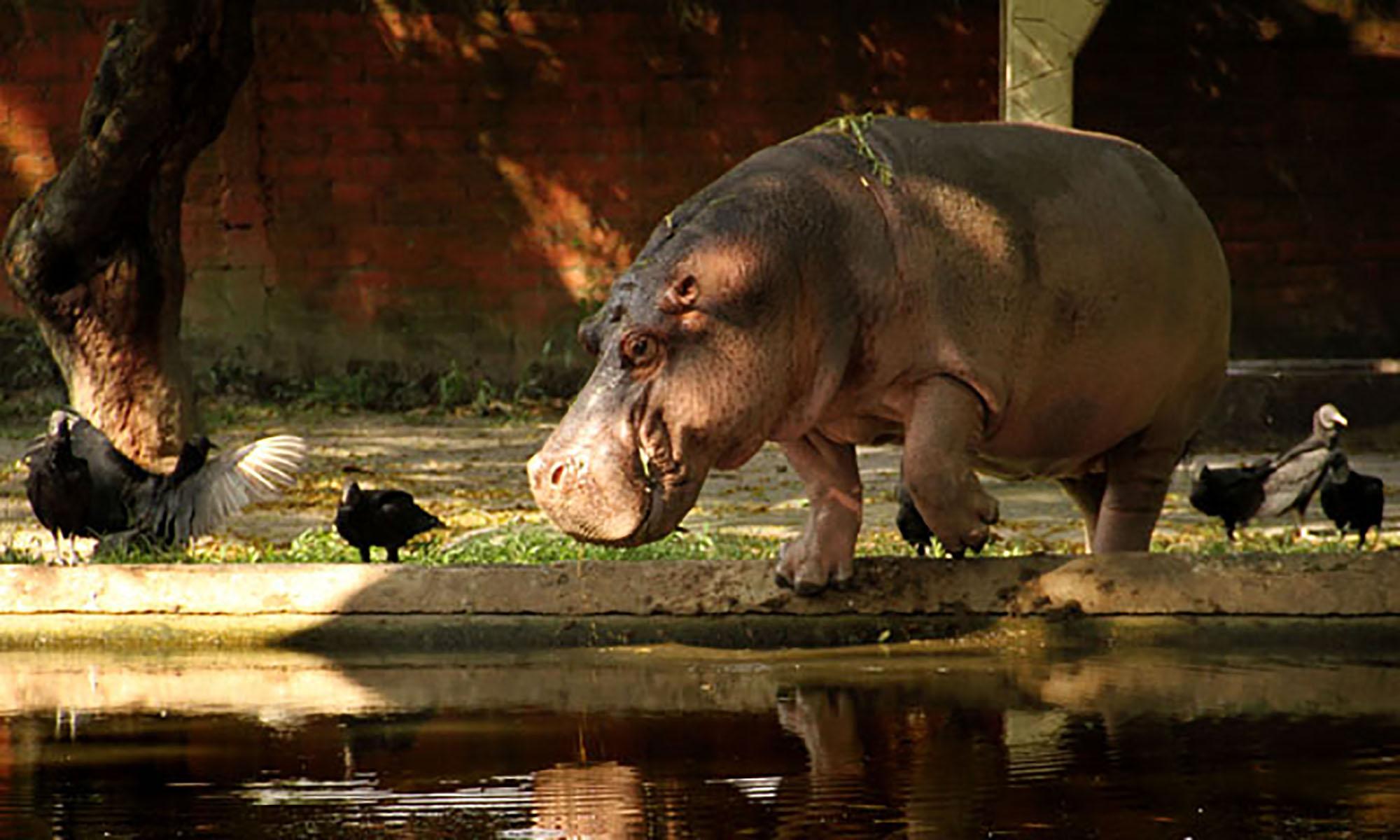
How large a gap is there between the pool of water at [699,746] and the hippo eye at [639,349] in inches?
31.5

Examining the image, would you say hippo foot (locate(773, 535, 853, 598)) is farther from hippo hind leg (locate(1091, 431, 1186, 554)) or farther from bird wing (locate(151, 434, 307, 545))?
bird wing (locate(151, 434, 307, 545))

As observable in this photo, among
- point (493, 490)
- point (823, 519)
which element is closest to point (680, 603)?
point (823, 519)

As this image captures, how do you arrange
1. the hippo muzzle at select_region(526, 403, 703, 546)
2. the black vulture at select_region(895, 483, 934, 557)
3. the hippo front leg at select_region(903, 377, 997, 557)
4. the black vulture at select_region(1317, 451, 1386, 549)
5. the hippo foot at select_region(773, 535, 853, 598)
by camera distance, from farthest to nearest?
1. the black vulture at select_region(1317, 451, 1386, 549)
2. the black vulture at select_region(895, 483, 934, 557)
3. the hippo foot at select_region(773, 535, 853, 598)
4. the hippo front leg at select_region(903, 377, 997, 557)
5. the hippo muzzle at select_region(526, 403, 703, 546)

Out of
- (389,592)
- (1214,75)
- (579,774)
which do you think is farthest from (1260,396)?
(579,774)

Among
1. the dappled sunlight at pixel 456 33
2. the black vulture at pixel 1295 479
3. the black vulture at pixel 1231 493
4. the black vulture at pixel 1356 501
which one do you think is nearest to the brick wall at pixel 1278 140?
the dappled sunlight at pixel 456 33

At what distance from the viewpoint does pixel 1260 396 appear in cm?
1245

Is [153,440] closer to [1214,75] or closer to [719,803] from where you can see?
[719,803]

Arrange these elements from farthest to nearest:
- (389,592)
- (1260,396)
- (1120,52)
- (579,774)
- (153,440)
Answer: (1120,52) → (1260,396) → (153,440) → (389,592) → (579,774)

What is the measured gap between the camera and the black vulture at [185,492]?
24.4ft

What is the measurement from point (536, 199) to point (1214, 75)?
15.6ft

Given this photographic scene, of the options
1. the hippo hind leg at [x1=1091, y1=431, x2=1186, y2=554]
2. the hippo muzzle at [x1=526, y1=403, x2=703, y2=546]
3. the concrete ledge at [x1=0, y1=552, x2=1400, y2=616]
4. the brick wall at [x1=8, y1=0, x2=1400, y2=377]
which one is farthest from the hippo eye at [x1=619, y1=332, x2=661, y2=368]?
the brick wall at [x1=8, y1=0, x2=1400, y2=377]

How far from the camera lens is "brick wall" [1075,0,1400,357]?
15.9m

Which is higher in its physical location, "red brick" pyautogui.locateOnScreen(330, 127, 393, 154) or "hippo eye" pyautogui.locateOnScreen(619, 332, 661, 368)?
"red brick" pyautogui.locateOnScreen(330, 127, 393, 154)

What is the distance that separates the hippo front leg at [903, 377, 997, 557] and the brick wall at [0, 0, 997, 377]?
33.0 ft
